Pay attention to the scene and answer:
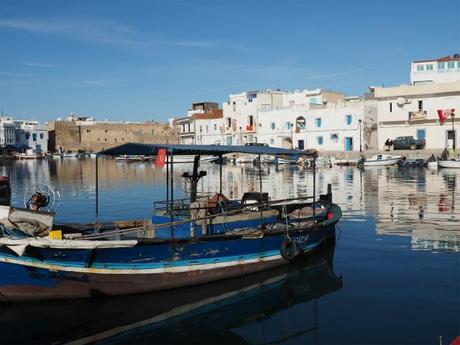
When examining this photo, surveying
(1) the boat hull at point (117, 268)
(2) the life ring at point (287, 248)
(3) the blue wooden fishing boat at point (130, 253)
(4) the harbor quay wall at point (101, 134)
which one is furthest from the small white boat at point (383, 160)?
(4) the harbor quay wall at point (101, 134)

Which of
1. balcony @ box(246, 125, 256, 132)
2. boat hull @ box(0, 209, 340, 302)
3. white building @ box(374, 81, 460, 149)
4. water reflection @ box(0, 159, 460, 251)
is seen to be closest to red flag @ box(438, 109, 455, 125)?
white building @ box(374, 81, 460, 149)

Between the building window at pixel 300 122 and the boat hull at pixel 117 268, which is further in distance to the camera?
the building window at pixel 300 122

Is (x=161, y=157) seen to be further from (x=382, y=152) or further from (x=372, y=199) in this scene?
(x=382, y=152)

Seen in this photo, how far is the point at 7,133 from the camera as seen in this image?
10025 cm

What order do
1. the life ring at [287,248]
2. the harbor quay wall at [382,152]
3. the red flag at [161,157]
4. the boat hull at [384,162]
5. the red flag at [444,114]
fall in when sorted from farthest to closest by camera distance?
the red flag at [444,114]
the harbor quay wall at [382,152]
the boat hull at [384,162]
the life ring at [287,248]
the red flag at [161,157]

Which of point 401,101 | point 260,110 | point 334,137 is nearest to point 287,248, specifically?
point 401,101

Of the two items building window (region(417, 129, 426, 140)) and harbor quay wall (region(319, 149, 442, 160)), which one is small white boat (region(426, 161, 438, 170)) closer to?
harbor quay wall (region(319, 149, 442, 160))

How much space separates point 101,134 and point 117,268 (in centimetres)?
10456

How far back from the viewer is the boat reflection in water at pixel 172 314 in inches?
314

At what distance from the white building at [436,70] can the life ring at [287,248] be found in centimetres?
5458

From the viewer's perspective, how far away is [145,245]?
9.34 metres

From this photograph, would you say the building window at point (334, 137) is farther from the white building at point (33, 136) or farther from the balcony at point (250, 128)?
the white building at point (33, 136)

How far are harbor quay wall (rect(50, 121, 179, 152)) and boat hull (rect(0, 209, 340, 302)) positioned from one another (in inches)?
3801

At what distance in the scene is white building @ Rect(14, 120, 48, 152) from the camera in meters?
103
